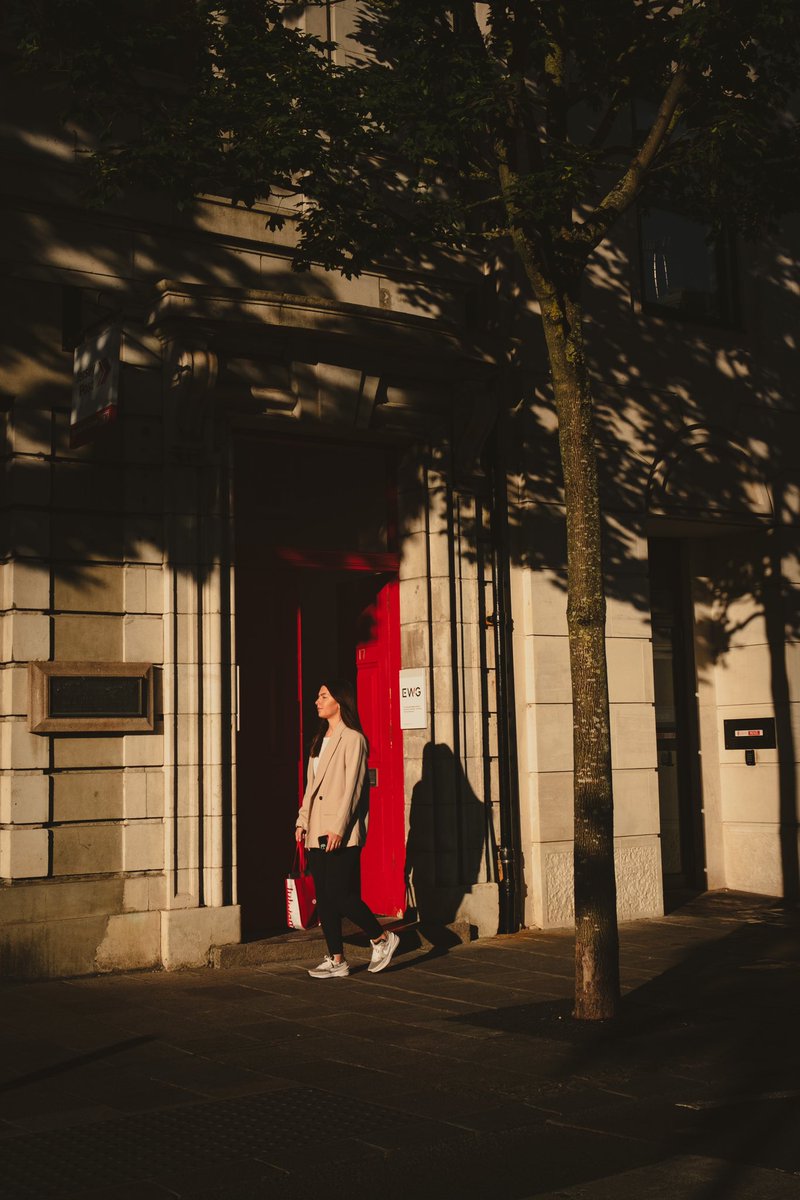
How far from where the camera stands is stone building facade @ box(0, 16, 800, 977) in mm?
10164

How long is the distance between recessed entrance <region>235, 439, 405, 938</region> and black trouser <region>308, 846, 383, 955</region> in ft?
3.68

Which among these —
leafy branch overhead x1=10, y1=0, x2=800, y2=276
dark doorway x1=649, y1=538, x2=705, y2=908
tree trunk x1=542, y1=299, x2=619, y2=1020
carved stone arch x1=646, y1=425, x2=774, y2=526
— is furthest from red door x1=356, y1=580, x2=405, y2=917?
tree trunk x1=542, y1=299, x2=619, y2=1020

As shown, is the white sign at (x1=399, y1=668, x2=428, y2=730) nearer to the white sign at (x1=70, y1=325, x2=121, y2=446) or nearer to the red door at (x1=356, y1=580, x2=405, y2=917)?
the red door at (x1=356, y1=580, x2=405, y2=917)

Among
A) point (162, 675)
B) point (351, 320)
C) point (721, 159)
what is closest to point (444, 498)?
point (351, 320)

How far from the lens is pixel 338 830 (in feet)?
31.9

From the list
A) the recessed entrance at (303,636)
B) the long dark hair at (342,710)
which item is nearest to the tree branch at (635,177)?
the long dark hair at (342,710)

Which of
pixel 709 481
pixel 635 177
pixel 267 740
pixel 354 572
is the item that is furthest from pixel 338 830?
pixel 709 481

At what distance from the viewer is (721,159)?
922cm

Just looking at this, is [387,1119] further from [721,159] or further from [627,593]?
[627,593]

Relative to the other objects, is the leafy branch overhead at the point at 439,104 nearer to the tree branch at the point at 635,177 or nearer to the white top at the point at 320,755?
the tree branch at the point at 635,177

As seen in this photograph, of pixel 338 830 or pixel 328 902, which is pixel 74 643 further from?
pixel 328 902

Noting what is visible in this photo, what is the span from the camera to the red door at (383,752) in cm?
1202

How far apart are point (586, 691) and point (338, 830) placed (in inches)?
92.7

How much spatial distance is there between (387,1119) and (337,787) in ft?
13.2
